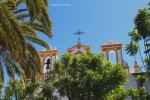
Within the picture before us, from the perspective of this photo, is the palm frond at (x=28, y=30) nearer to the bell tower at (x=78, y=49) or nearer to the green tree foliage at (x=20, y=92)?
the green tree foliage at (x=20, y=92)

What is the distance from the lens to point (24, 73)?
46.3 feet

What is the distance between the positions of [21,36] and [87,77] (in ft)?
34.9

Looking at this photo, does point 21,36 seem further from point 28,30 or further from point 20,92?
point 20,92

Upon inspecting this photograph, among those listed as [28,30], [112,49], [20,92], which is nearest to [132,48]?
[112,49]

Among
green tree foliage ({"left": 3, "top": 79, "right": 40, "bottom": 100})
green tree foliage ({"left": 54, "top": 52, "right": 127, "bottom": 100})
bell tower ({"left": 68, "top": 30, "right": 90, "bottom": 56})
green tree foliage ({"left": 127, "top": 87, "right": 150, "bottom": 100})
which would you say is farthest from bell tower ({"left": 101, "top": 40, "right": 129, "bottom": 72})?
green tree foliage ({"left": 3, "top": 79, "right": 40, "bottom": 100})

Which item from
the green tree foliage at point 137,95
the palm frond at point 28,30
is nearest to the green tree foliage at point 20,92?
the green tree foliage at point 137,95

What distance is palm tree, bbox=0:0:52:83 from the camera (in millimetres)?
9522

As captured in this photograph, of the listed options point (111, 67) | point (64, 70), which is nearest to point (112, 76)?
point (111, 67)

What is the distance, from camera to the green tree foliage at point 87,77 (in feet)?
63.8

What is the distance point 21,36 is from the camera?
9.66 metres

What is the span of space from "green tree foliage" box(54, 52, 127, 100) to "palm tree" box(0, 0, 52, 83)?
18.9 ft

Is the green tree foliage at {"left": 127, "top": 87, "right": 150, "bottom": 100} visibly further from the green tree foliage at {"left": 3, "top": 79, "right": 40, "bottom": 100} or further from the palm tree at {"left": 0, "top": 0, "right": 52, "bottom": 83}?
the palm tree at {"left": 0, "top": 0, "right": 52, "bottom": 83}

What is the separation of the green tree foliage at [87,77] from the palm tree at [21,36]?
5752 mm

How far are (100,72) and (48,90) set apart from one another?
4705mm
